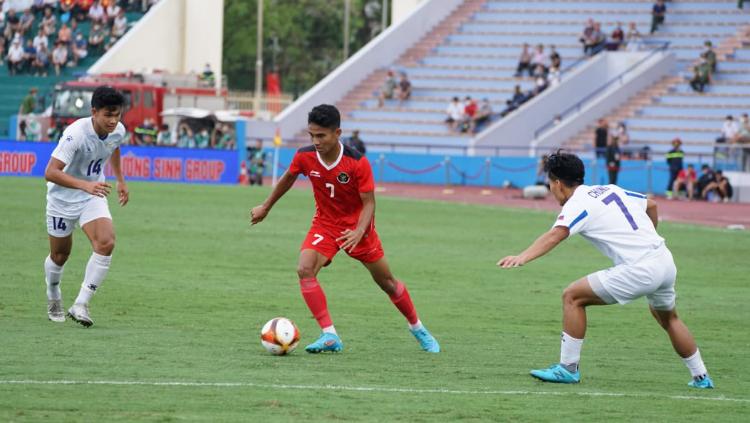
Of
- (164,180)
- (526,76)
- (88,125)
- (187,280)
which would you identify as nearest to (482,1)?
(526,76)

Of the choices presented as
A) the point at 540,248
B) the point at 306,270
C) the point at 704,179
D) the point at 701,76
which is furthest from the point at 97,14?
the point at 540,248

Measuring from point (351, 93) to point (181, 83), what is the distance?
23.2 ft

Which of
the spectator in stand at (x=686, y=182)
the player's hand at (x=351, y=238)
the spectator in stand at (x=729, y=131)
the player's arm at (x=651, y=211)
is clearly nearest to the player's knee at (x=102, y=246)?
the player's hand at (x=351, y=238)

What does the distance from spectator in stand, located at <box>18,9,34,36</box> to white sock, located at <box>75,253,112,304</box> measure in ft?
158

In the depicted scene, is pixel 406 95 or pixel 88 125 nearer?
pixel 88 125

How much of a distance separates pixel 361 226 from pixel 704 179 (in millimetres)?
30111

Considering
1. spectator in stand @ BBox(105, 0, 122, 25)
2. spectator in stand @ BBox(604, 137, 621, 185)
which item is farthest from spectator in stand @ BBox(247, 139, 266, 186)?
spectator in stand @ BBox(105, 0, 122, 25)

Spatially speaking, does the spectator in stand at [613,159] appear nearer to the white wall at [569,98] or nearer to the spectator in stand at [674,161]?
the spectator in stand at [674,161]

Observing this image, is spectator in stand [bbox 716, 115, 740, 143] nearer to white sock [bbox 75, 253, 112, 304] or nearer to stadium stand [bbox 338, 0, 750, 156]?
stadium stand [bbox 338, 0, 750, 156]

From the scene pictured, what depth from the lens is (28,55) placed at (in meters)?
57.7

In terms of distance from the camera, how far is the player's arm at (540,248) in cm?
922

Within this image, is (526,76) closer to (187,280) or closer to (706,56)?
(706,56)

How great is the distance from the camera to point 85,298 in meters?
12.4

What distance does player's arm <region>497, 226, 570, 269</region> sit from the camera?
9.22 metres
